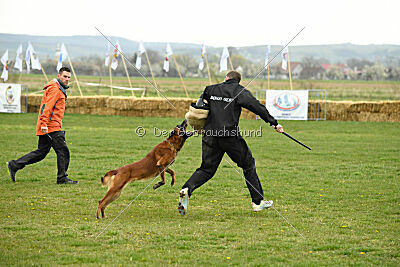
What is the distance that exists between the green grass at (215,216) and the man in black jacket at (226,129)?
547mm

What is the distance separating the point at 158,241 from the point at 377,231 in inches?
119

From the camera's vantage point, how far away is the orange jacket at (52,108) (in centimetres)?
972

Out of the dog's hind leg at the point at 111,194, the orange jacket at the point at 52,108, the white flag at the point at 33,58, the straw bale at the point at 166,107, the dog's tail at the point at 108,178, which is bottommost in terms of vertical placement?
the dog's hind leg at the point at 111,194

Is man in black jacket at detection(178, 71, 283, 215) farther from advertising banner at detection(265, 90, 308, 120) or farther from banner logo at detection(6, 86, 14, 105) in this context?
banner logo at detection(6, 86, 14, 105)

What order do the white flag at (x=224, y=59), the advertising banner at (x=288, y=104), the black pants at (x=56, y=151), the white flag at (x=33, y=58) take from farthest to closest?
the white flag at (x=33, y=58) → the white flag at (x=224, y=59) → the advertising banner at (x=288, y=104) → the black pants at (x=56, y=151)

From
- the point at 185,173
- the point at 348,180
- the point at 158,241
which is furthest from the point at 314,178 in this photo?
the point at 158,241

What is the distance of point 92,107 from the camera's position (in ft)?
93.1

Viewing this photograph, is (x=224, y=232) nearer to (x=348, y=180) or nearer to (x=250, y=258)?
(x=250, y=258)

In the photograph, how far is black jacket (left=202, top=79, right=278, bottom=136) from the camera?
7426 millimetres

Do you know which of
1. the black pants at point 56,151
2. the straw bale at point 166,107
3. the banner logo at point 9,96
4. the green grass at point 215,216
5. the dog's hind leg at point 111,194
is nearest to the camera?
the green grass at point 215,216

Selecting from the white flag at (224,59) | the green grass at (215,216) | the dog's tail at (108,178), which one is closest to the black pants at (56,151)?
the green grass at (215,216)

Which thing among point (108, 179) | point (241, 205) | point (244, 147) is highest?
point (244, 147)

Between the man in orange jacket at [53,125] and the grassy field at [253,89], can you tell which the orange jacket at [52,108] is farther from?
the grassy field at [253,89]

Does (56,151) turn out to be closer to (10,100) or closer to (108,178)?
(108,178)
